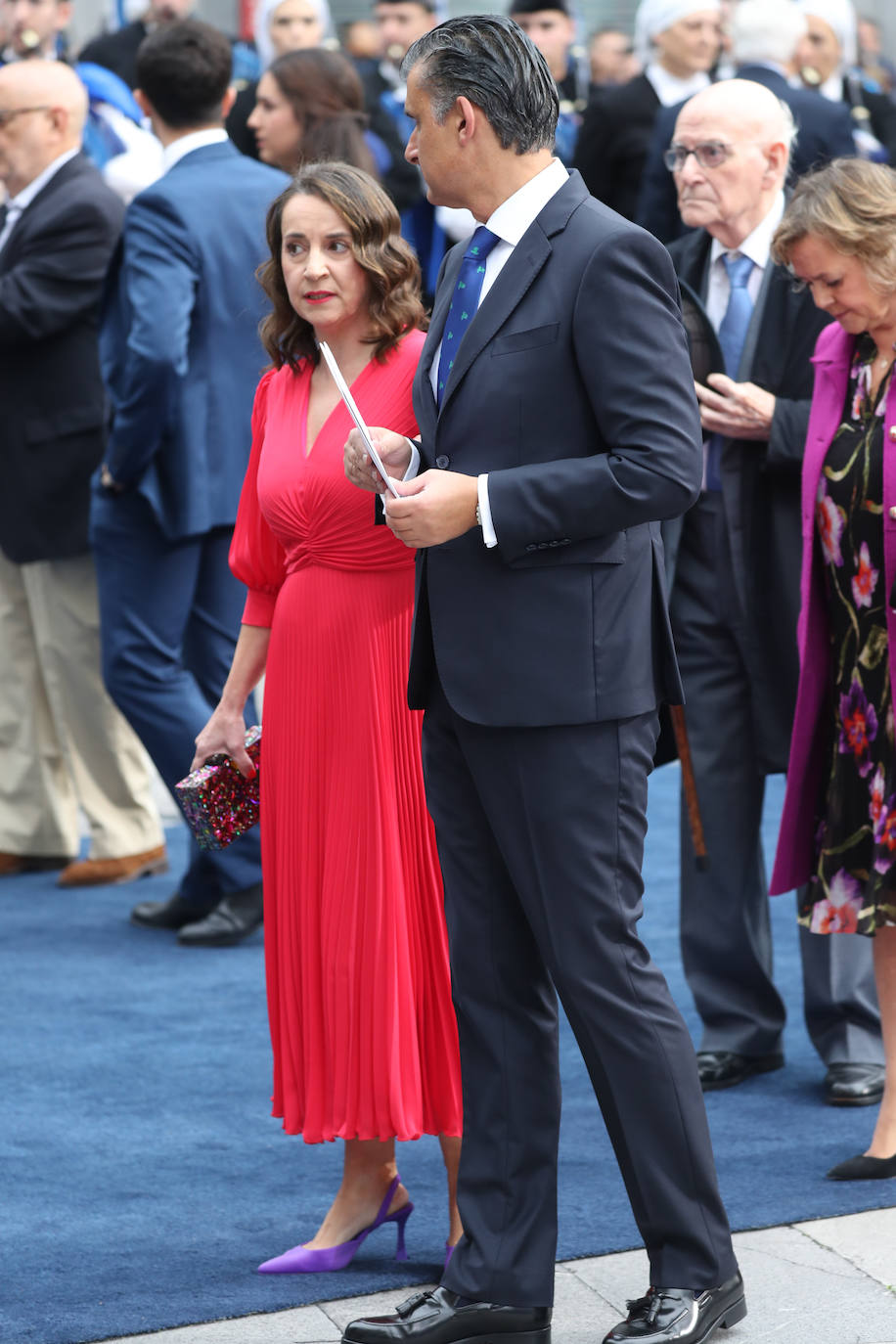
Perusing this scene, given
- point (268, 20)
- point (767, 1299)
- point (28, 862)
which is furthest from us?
point (268, 20)

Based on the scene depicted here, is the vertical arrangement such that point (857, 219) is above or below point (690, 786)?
above

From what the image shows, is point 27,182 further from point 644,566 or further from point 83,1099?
point 644,566

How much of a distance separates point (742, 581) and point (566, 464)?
4.97ft

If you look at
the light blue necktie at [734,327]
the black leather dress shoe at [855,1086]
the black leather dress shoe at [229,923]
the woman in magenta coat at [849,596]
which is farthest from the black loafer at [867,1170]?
the black leather dress shoe at [229,923]

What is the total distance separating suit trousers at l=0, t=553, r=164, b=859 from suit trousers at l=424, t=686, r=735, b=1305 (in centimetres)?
322

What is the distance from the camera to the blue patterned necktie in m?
2.79

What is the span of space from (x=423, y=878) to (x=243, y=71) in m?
8.15

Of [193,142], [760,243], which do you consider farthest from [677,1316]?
[193,142]

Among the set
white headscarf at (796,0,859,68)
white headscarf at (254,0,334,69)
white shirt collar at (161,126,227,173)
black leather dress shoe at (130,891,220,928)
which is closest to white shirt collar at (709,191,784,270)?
white shirt collar at (161,126,227,173)

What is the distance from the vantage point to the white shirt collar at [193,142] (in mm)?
5426

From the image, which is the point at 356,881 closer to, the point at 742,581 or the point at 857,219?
the point at 742,581

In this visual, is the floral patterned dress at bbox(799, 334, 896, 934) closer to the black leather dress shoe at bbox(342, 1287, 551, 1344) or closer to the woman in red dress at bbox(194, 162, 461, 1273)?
the woman in red dress at bbox(194, 162, 461, 1273)

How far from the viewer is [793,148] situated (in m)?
5.31

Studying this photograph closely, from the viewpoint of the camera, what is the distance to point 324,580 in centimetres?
325
